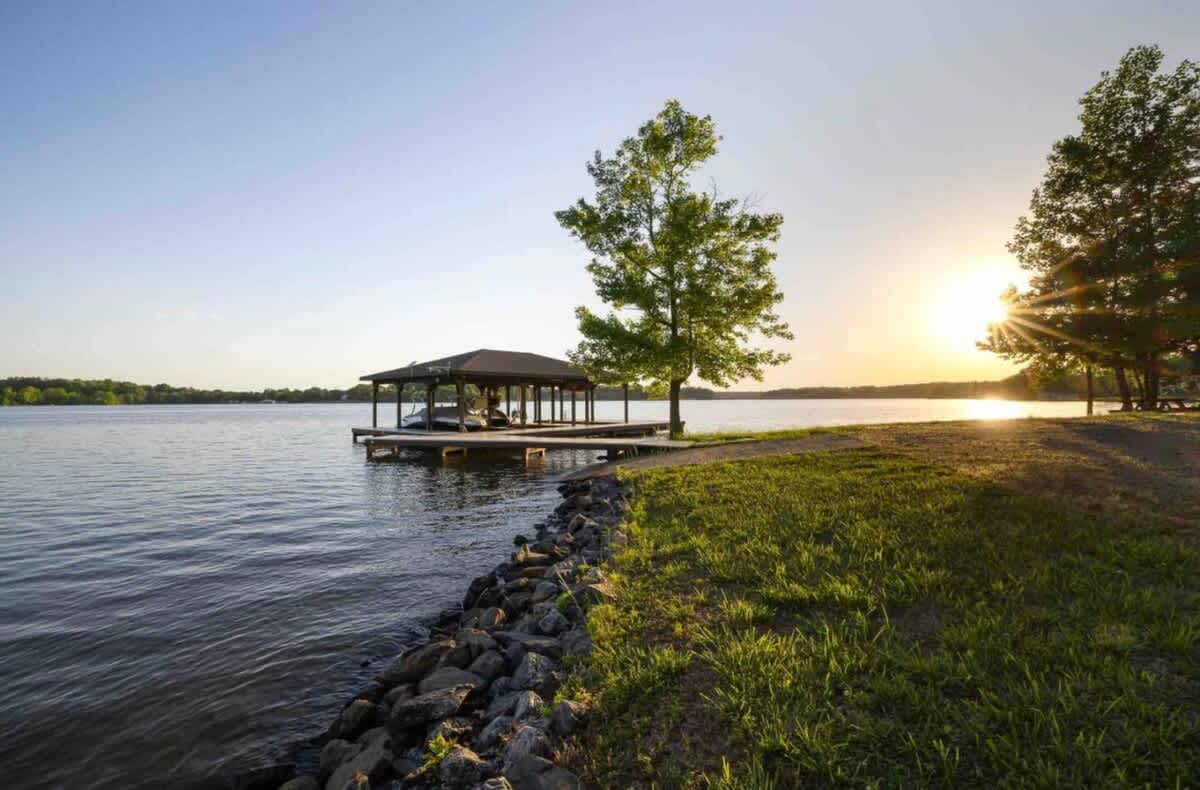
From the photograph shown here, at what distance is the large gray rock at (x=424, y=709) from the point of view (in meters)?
4.19

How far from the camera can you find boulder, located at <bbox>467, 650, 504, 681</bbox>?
4770mm

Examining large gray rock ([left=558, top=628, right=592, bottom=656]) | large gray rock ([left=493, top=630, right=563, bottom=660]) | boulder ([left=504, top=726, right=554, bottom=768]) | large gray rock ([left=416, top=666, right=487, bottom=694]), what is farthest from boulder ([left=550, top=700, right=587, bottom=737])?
large gray rock ([left=416, top=666, right=487, bottom=694])

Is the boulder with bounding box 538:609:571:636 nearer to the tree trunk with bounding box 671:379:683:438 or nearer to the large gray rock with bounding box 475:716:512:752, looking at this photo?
the large gray rock with bounding box 475:716:512:752

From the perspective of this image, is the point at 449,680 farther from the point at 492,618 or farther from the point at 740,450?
the point at 740,450

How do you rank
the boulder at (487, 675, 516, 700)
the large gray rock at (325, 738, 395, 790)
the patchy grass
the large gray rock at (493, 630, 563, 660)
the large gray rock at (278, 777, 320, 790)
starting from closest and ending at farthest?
1. the large gray rock at (325, 738, 395, 790)
2. the large gray rock at (278, 777, 320, 790)
3. the boulder at (487, 675, 516, 700)
4. the large gray rock at (493, 630, 563, 660)
5. the patchy grass

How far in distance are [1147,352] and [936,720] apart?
29.1m

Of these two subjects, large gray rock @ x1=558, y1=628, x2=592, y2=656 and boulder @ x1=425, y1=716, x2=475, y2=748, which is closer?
boulder @ x1=425, y1=716, x2=475, y2=748

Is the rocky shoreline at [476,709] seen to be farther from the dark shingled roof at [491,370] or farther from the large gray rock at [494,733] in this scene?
the dark shingled roof at [491,370]

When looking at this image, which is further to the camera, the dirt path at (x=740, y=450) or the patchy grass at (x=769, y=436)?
the patchy grass at (x=769, y=436)

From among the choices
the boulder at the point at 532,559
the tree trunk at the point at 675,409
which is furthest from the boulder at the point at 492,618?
the tree trunk at the point at 675,409

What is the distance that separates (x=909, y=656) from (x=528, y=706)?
2.70 metres

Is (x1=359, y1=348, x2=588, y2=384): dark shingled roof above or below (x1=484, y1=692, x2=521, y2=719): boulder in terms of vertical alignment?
above

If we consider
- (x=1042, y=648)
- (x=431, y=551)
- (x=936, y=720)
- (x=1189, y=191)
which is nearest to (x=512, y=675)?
(x=936, y=720)

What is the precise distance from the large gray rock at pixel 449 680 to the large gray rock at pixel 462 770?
1.28 m
